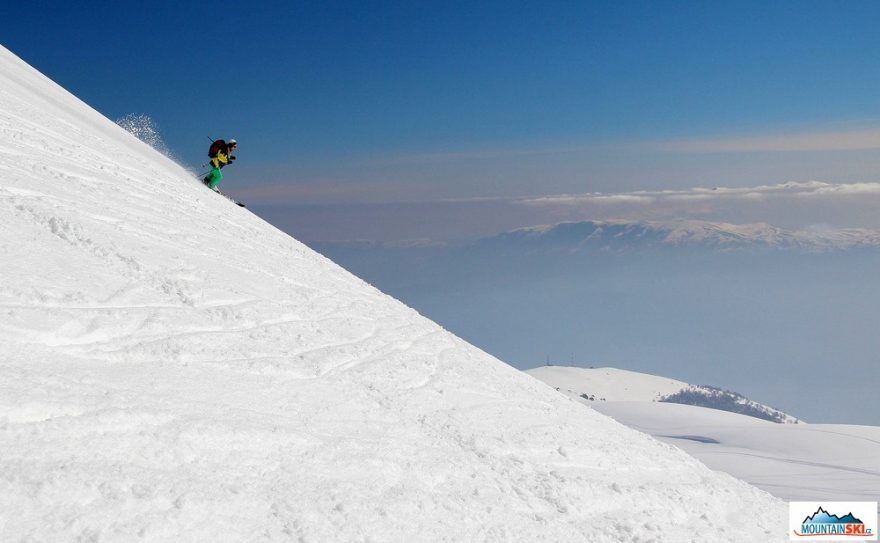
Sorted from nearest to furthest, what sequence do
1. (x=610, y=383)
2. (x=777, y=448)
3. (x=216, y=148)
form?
(x=216, y=148) < (x=777, y=448) < (x=610, y=383)

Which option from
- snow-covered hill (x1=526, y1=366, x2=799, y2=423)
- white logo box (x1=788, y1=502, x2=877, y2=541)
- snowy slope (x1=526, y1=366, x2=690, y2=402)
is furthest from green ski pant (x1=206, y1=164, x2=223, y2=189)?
snowy slope (x1=526, y1=366, x2=690, y2=402)

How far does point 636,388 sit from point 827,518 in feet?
Answer: 471

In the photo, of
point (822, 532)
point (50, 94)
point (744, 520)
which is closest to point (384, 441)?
point (744, 520)

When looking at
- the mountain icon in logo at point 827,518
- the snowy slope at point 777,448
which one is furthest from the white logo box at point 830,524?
the snowy slope at point 777,448

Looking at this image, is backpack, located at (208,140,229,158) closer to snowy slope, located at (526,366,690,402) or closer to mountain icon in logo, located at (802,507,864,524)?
mountain icon in logo, located at (802,507,864,524)

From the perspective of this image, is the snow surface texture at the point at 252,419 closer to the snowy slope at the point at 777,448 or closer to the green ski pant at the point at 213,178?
the snowy slope at the point at 777,448

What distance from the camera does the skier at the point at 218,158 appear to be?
54.5 feet

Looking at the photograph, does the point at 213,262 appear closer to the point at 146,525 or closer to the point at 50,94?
the point at 146,525

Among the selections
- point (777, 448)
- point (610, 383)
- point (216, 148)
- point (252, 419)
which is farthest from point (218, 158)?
point (610, 383)

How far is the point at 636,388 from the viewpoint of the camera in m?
145

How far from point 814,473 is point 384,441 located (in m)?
12.2

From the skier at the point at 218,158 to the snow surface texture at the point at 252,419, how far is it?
7.46 meters

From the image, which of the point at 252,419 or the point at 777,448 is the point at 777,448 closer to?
the point at 777,448

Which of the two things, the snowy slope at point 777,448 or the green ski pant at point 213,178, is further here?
the green ski pant at point 213,178
